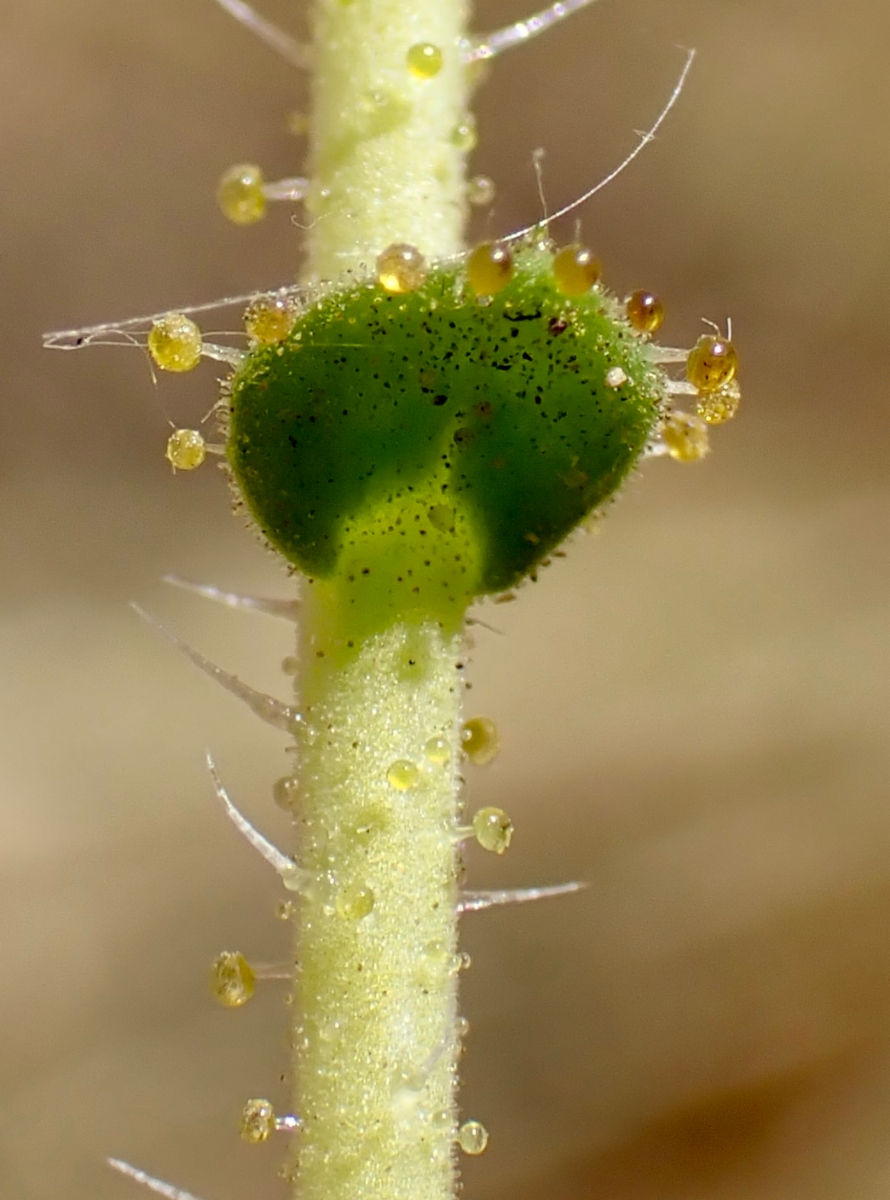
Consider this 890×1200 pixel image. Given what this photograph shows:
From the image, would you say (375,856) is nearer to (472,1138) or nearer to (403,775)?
(403,775)

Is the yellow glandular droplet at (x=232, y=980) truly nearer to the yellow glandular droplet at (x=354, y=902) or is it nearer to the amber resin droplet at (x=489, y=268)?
the yellow glandular droplet at (x=354, y=902)

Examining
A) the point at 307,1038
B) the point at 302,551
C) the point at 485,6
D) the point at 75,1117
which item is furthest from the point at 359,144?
the point at 75,1117

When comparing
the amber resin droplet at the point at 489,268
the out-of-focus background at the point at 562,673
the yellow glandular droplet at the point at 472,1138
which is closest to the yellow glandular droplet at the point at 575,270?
the amber resin droplet at the point at 489,268

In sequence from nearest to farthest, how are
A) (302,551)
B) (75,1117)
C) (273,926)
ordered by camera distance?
(302,551), (75,1117), (273,926)

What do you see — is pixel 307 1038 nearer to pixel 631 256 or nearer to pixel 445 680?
pixel 445 680

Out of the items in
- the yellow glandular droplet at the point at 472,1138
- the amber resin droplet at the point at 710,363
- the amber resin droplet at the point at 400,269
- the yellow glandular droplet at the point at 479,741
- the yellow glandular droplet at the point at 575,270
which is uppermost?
the amber resin droplet at the point at 710,363

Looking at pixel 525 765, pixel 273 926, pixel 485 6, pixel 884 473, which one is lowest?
pixel 273 926

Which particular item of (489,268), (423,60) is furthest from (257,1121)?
(423,60)
